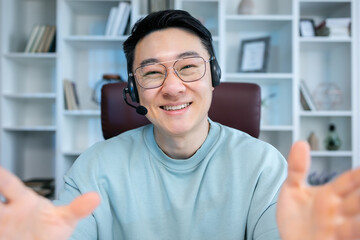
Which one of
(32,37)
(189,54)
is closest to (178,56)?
(189,54)

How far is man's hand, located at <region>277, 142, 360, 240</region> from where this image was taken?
19.1 inches

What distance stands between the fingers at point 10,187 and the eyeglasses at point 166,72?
63 cm

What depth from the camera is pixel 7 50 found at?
2.90 metres

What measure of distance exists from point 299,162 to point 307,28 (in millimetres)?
2694

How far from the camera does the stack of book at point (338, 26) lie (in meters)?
2.82

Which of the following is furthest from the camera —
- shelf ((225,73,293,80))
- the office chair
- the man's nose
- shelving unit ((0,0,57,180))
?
shelving unit ((0,0,57,180))

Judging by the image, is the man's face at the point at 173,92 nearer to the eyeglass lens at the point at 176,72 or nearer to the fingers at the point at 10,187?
the eyeglass lens at the point at 176,72

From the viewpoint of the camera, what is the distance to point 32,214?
0.55 m

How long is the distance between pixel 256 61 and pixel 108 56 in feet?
4.39

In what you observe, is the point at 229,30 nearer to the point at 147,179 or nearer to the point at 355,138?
the point at 355,138

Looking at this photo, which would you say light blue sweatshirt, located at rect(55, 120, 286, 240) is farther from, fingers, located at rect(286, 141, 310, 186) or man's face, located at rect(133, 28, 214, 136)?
fingers, located at rect(286, 141, 310, 186)

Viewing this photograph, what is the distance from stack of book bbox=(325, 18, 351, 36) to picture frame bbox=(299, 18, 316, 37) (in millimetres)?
122

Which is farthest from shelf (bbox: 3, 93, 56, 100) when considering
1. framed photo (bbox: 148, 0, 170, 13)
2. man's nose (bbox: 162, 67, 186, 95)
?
man's nose (bbox: 162, 67, 186, 95)

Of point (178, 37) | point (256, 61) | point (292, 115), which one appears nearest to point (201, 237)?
point (178, 37)
